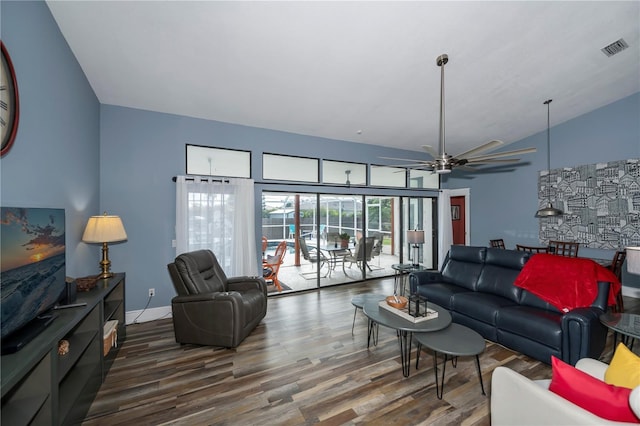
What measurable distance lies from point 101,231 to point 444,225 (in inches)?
265

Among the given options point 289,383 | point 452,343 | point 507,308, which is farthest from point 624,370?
point 289,383

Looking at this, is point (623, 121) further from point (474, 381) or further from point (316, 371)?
point (316, 371)

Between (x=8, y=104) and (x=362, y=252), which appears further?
(x=362, y=252)

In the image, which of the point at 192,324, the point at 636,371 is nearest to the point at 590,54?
the point at 636,371

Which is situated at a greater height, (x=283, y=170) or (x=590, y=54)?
(x=590, y=54)

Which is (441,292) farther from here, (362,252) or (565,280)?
(362,252)

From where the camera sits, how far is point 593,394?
45.0 inches

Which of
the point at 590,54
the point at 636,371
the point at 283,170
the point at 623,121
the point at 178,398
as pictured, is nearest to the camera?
the point at 636,371

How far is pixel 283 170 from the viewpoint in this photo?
4.88m

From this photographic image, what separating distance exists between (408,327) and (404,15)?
115 inches

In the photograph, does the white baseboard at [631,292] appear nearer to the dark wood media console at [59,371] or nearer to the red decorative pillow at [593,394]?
the red decorative pillow at [593,394]

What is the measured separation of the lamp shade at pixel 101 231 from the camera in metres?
2.76

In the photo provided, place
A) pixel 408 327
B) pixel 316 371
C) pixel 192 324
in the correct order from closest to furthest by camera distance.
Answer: pixel 408 327, pixel 316 371, pixel 192 324

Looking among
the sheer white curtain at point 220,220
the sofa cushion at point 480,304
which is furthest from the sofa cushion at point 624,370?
the sheer white curtain at point 220,220
